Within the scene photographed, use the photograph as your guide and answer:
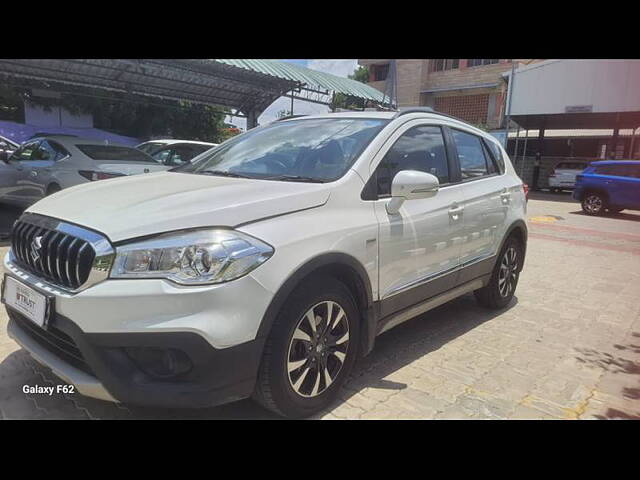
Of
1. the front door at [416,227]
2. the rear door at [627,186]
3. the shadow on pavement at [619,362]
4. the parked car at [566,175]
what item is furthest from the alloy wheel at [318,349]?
the parked car at [566,175]

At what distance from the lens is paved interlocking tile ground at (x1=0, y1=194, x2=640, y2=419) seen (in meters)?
2.83

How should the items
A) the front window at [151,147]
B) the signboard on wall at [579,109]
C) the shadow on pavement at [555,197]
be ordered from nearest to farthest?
the front window at [151,147] → the shadow on pavement at [555,197] → the signboard on wall at [579,109]

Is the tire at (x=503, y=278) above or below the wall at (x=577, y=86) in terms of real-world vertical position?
below

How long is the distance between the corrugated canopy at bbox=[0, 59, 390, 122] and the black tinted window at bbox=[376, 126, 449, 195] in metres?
11.8

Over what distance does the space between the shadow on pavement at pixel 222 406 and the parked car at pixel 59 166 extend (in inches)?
174

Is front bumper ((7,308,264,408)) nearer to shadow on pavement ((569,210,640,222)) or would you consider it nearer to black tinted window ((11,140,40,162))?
black tinted window ((11,140,40,162))

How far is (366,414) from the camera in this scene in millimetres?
2828

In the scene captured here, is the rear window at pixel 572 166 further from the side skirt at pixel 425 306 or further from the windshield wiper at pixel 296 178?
the windshield wiper at pixel 296 178

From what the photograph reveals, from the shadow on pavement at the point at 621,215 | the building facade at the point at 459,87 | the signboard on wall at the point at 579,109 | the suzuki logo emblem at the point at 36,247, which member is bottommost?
the shadow on pavement at the point at 621,215

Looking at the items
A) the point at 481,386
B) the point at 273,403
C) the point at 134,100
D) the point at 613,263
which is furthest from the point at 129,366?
the point at 134,100

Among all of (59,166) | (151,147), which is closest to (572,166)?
(151,147)

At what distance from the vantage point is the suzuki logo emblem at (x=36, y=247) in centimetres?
246

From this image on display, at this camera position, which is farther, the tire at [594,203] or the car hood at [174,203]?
the tire at [594,203]

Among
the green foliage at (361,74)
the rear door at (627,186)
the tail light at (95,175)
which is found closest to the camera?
the tail light at (95,175)
